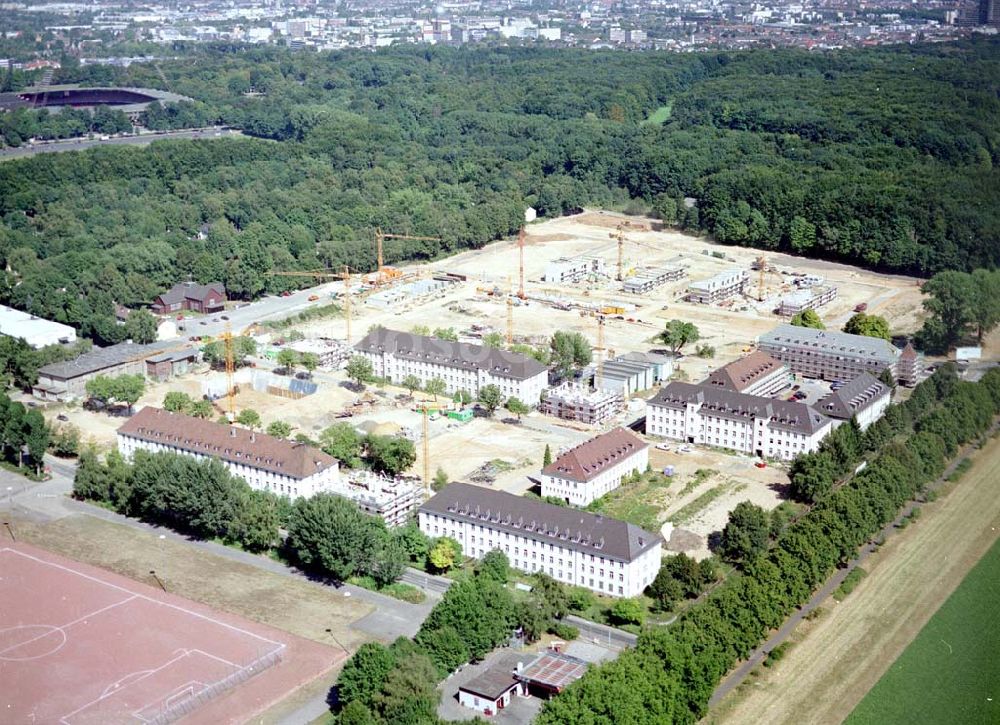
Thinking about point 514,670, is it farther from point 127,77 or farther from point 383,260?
point 127,77

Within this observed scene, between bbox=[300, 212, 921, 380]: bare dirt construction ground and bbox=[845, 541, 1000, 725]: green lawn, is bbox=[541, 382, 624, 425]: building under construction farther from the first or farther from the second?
bbox=[845, 541, 1000, 725]: green lawn

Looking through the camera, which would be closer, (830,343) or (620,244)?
(830,343)

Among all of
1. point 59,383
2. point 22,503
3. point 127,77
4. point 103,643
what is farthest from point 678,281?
point 127,77

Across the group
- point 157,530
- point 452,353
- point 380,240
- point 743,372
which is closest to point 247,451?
point 157,530

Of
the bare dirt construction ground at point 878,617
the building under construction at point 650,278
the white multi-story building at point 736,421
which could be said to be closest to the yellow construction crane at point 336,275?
the building under construction at point 650,278

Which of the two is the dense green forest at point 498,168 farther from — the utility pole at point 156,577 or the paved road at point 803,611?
the utility pole at point 156,577

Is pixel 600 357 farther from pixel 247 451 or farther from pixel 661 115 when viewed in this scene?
pixel 661 115
